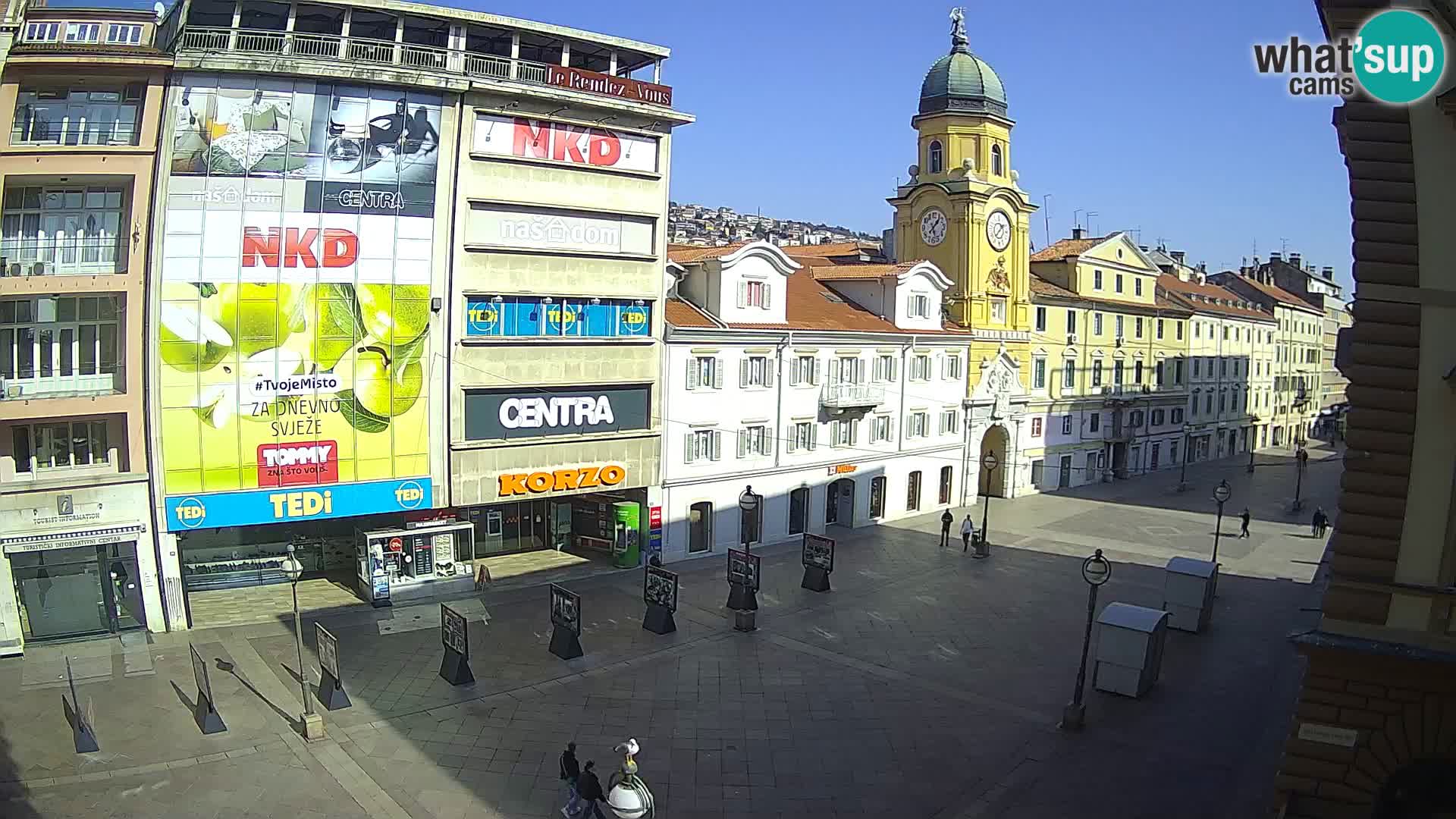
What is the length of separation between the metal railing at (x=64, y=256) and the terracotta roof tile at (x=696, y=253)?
18.8 meters

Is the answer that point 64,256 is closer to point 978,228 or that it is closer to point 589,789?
point 589,789

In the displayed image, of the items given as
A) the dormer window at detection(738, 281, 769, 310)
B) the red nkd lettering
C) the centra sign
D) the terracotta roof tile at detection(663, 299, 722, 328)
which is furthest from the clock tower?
the red nkd lettering

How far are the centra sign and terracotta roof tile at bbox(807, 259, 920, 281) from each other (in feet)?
55.7

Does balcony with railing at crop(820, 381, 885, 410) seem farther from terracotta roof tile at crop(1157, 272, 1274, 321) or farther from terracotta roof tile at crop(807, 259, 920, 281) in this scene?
terracotta roof tile at crop(1157, 272, 1274, 321)

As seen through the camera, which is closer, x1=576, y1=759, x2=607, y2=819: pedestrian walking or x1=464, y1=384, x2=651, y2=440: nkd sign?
x1=576, y1=759, x2=607, y2=819: pedestrian walking

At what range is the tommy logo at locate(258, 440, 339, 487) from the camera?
84.7 feet

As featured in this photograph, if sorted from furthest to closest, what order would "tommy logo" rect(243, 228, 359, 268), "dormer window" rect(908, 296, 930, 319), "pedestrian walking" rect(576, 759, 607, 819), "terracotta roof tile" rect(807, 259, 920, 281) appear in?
"dormer window" rect(908, 296, 930, 319)
"terracotta roof tile" rect(807, 259, 920, 281)
"tommy logo" rect(243, 228, 359, 268)
"pedestrian walking" rect(576, 759, 607, 819)

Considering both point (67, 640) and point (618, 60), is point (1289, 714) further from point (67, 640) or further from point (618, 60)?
point (67, 640)

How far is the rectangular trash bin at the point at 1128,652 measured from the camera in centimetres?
2128

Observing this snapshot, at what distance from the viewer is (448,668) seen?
21.6 metres

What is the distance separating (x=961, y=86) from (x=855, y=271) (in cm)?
1138

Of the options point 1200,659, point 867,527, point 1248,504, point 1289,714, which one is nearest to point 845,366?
point 867,527

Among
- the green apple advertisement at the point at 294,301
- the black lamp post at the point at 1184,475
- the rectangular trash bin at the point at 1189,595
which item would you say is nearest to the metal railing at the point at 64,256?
the green apple advertisement at the point at 294,301

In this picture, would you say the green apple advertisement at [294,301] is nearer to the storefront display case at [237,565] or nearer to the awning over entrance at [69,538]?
the awning over entrance at [69,538]
